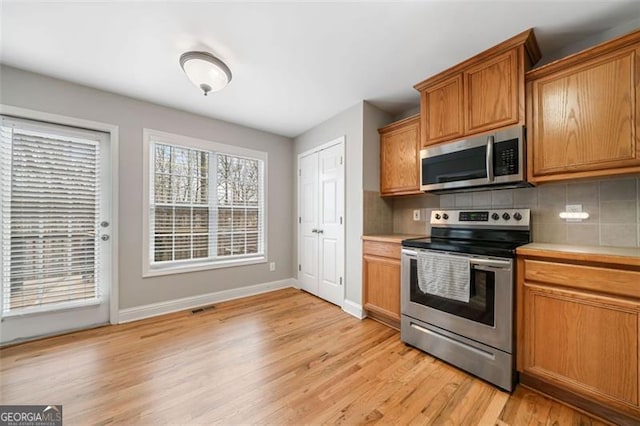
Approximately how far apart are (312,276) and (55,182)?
2941mm

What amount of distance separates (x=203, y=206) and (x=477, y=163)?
308 cm

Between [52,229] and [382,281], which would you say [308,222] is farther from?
[52,229]

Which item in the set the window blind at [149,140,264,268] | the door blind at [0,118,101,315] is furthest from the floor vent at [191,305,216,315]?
the door blind at [0,118,101,315]

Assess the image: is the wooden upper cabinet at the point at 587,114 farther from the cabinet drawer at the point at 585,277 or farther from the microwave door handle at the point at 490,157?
the cabinet drawer at the point at 585,277

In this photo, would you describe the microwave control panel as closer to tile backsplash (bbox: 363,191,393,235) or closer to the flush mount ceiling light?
tile backsplash (bbox: 363,191,393,235)

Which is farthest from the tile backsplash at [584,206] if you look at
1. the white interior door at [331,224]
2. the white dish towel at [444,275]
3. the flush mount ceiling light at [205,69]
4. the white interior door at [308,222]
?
the flush mount ceiling light at [205,69]

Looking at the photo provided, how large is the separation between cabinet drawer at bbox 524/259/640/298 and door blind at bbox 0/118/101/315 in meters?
3.79

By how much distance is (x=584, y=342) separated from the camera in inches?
55.1

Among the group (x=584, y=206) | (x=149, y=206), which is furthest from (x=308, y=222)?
(x=584, y=206)

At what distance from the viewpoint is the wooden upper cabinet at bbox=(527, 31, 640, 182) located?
4.69 feet

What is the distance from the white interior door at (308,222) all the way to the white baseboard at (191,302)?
48 cm

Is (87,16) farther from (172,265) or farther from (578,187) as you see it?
(578,187)

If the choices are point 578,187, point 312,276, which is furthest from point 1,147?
point 578,187

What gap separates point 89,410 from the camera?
142 cm
